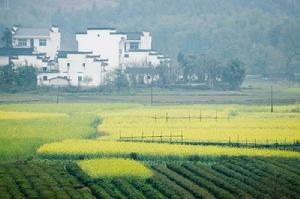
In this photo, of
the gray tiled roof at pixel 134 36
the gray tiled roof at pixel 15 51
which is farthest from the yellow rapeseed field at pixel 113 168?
the gray tiled roof at pixel 134 36

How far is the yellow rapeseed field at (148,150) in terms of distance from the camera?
30.1 meters

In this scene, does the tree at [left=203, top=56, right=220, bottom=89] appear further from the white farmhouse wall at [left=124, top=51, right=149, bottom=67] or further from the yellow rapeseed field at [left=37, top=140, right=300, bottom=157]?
the yellow rapeseed field at [left=37, top=140, right=300, bottom=157]

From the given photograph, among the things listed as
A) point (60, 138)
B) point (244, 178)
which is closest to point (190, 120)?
point (60, 138)

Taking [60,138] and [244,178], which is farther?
[60,138]

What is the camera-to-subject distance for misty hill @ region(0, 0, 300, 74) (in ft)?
284

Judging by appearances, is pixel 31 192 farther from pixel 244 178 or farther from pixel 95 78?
pixel 95 78

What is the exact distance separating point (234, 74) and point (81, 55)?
36.3 feet

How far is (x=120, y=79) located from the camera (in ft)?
208

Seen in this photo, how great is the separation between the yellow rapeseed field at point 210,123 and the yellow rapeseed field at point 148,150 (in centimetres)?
254

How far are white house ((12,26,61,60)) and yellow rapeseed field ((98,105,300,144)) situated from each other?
26424 millimetres

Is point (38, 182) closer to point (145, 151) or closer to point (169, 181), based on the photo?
point (169, 181)

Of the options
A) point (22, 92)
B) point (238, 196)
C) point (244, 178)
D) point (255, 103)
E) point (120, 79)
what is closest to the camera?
point (238, 196)

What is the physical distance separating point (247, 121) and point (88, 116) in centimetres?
765

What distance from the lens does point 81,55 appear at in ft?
212
